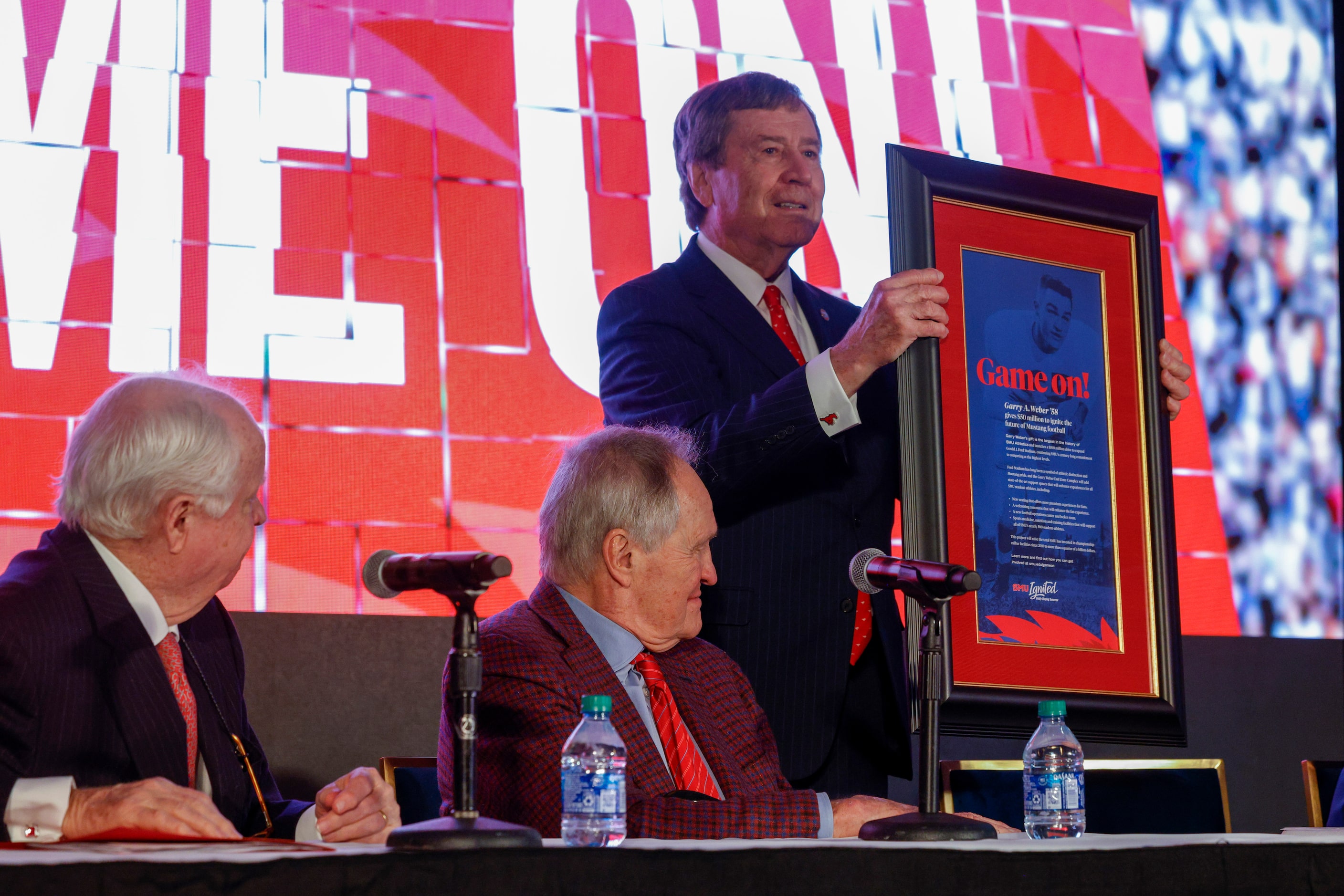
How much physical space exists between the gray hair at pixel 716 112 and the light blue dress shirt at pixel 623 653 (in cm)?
123

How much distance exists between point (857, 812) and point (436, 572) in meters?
0.78

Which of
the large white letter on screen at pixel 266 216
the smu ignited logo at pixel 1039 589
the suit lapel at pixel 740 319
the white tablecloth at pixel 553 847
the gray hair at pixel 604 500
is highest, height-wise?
the large white letter on screen at pixel 266 216

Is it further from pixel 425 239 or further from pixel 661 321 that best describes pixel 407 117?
pixel 661 321

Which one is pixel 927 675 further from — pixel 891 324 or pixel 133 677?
pixel 133 677

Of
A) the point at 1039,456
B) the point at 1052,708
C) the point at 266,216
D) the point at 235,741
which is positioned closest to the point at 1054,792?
the point at 1052,708

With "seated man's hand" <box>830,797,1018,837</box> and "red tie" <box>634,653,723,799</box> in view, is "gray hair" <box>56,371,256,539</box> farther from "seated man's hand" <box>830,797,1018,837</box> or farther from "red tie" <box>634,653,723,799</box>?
"seated man's hand" <box>830,797,1018,837</box>

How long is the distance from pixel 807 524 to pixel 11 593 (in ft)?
4.73

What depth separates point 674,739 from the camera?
2344 millimetres

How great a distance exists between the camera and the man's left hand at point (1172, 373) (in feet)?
9.38

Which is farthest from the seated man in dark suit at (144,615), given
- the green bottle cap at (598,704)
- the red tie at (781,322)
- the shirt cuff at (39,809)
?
the red tie at (781,322)

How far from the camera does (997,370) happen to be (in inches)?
105

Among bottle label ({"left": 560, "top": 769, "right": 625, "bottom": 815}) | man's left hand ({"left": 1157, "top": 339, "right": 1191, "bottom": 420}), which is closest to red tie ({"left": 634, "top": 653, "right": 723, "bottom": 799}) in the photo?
bottle label ({"left": 560, "top": 769, "right": 625, "bottom": 815})

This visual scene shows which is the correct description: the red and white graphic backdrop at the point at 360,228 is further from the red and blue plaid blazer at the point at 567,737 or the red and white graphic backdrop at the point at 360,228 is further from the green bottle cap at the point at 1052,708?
the green bottle cap at the point at 1052,708

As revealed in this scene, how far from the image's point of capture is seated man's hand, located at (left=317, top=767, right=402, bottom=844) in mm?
1988
